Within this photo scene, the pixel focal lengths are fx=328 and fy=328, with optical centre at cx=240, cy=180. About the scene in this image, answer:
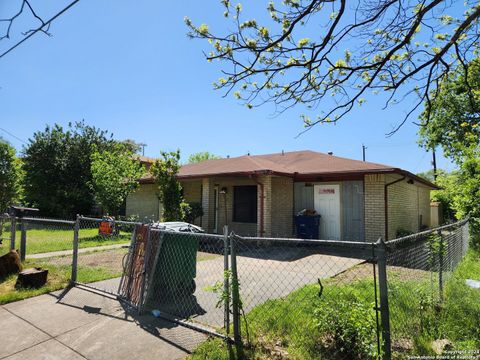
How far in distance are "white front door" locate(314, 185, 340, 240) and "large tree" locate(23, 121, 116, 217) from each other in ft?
53.7

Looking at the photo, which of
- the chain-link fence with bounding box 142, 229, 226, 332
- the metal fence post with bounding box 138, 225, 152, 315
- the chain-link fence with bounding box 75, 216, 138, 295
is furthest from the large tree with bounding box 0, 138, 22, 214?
the chain-link fence with bounding box 142, 229, 226, 332

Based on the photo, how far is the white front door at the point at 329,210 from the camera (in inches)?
508

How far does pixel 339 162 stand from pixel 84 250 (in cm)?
1024

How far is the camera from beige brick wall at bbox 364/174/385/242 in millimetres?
11555

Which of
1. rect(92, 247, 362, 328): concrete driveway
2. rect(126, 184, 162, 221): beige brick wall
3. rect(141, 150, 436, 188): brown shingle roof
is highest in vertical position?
rect(141, 150, 436, 188): brown shingle roof

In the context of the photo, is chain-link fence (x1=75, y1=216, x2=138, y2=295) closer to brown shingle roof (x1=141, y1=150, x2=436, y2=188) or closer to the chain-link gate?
the chain-link gate

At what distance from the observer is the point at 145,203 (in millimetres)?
18719

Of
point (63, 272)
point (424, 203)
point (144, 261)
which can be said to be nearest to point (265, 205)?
point (63, 272)

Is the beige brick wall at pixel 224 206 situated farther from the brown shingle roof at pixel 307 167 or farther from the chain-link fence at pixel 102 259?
the chain-link fence at pixel 102 259

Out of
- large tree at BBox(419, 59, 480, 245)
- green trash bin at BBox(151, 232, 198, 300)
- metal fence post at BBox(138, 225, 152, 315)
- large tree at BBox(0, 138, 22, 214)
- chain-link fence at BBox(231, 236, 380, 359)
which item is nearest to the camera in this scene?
chain-link fence at BBox(231, 236, 380, 359)

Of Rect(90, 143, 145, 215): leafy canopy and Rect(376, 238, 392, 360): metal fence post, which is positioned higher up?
Rect(90, 143, 145, 215): leafy canopy

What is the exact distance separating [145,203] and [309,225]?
33.0ft

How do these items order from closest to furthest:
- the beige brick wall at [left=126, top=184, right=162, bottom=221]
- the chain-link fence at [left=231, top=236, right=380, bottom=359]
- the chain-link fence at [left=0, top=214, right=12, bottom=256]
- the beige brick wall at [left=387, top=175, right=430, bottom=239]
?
the chain-link fence at [left=231, top=236, right=380, bottom=359] < the chain-link fence at [left=0, top=214, right=12, bottom=256] < the beige brick wall at [left=387, top=175, right=430, bottom=239] < the beige brick wall at [left=126, top=184, right=162, bottom=221]

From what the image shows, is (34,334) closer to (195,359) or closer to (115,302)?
(115,302)
